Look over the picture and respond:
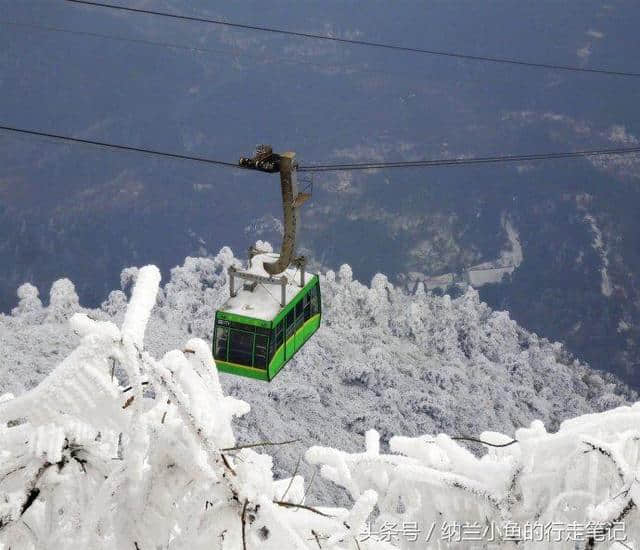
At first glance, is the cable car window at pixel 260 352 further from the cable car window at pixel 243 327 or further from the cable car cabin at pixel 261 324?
the cable car window at pixel 243 327

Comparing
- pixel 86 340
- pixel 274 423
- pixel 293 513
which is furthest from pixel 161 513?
pixel 274 423

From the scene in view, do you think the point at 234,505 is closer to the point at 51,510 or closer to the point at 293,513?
the point at 293,513

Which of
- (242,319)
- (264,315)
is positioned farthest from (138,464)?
(242,319)

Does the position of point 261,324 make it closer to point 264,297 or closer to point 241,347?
point 264,297

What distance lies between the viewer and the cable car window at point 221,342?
1524 centimetres

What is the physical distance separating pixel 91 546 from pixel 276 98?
434ft

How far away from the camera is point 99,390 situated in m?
2.15

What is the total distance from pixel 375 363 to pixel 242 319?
2841 inches

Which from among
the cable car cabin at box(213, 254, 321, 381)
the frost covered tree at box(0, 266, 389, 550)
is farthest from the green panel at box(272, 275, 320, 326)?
the frost covered tree at box(0, 266, 389, 550)

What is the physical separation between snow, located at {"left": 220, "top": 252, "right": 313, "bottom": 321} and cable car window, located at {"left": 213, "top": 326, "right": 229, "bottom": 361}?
490 millimetres

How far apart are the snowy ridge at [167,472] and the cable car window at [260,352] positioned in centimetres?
1200

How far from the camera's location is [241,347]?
1520 cm

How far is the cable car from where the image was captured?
559 inches

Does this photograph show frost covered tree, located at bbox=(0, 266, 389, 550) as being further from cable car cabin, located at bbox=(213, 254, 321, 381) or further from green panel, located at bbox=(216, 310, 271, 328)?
green panel, located at bbox=(216, 310, 271, 328)
